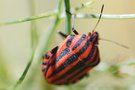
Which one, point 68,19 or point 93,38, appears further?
point 93,38

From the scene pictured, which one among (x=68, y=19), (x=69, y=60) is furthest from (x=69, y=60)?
(x=68, y=19)

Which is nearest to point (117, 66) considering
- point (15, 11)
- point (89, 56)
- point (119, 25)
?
point (89, 56)

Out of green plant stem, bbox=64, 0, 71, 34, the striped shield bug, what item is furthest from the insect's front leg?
green plant stem, bbox=64, 0, 71, 34

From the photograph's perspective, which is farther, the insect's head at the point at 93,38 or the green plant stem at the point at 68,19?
the insect's head at the point at 93,38

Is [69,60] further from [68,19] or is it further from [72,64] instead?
[68,19]

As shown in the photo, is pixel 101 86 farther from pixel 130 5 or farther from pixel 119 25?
pixel 119 25

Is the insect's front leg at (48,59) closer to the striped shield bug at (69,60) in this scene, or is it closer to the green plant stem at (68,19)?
the striped shield bug at (69,60)

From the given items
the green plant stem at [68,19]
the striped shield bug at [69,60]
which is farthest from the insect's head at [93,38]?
the green plant stem at [68,19]

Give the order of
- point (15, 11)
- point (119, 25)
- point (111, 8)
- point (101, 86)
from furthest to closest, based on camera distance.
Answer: point (15, 11) < point (119, 25) < point (111, 8) < point (101, 86)
